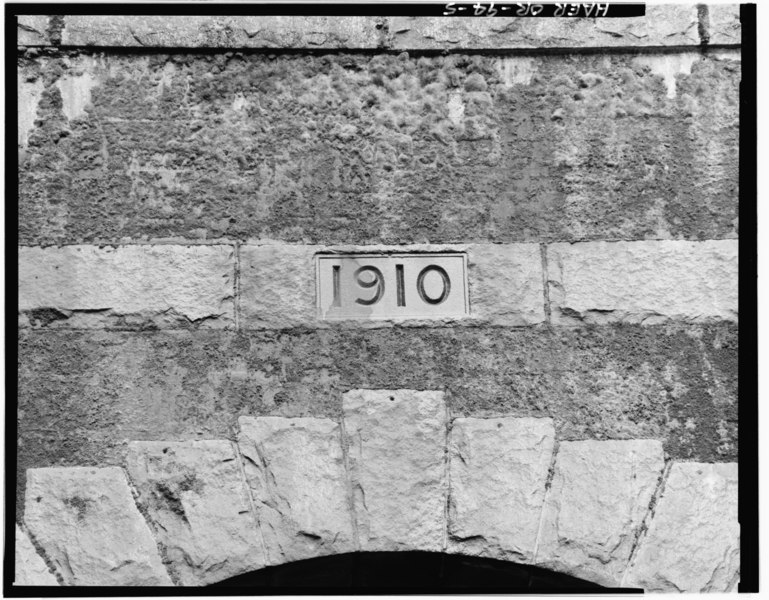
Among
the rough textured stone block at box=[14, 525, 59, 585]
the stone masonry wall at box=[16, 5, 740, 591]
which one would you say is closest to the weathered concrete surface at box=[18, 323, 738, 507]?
the stone masonry wall at box=[16, 5, 740, 591]

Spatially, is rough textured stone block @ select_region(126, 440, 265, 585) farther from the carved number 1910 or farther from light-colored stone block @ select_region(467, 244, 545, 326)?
light-colored stone block @ select_region(467, 244, 545, 326)

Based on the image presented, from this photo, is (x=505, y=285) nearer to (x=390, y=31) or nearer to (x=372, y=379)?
(x=372, y=379)

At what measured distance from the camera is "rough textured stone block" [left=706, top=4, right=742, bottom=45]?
2596 mm

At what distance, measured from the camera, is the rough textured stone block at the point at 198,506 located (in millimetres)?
2318

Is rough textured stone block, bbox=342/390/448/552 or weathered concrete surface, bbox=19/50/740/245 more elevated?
weathered concrete surface, bbox=19/50/740/245

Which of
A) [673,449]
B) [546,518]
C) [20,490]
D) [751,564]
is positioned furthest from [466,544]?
[20,490]

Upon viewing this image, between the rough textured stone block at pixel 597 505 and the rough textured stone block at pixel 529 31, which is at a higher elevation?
the rough textured stone block at pixel 529 31

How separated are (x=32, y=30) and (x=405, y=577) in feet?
6.11

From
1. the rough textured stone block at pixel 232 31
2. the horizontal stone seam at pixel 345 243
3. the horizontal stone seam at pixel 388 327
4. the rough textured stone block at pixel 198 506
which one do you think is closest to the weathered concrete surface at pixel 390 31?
the rough textured stone block at pixel 232 31

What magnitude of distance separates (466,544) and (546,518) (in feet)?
0.72

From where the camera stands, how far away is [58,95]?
257 cm

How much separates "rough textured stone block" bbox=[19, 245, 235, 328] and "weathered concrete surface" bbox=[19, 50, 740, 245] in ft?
0.23

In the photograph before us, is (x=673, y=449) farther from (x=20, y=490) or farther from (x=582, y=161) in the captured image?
(x=20, y=490)

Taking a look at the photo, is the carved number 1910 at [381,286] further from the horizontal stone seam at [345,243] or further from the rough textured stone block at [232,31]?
the rough textured stone block at [232,31]
